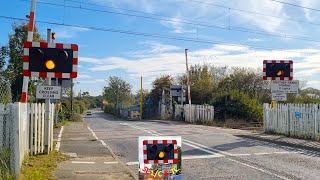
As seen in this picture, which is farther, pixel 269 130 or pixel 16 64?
pixel 16 64

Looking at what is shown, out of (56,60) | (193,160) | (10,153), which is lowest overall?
(193,160)

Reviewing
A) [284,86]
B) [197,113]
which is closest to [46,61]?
[284,86]

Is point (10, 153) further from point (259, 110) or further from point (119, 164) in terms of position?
point (259, 110)

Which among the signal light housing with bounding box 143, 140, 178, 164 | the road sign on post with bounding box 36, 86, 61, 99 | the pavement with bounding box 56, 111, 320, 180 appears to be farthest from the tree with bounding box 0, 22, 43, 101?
the signal light housing with bounding box 143, 140, 178, 164

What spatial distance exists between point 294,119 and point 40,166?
12088 millimetres

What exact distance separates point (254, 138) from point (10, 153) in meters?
11.9

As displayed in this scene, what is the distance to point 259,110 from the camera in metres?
31.9

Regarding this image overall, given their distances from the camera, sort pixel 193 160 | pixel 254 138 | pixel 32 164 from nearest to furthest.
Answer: pixel 32 164 → pixel 193 160 → pixel 254 138

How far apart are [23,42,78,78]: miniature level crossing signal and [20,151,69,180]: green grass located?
2183 millimetres

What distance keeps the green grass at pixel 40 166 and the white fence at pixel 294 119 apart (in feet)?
34.4

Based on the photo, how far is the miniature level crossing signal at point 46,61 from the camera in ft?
30.1

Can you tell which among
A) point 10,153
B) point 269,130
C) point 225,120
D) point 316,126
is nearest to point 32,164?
point 10,153

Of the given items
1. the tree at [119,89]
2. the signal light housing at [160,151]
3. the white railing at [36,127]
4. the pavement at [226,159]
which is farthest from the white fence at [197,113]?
the tree at [119,89]

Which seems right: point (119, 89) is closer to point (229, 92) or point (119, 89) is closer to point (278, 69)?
point (229, 92)
